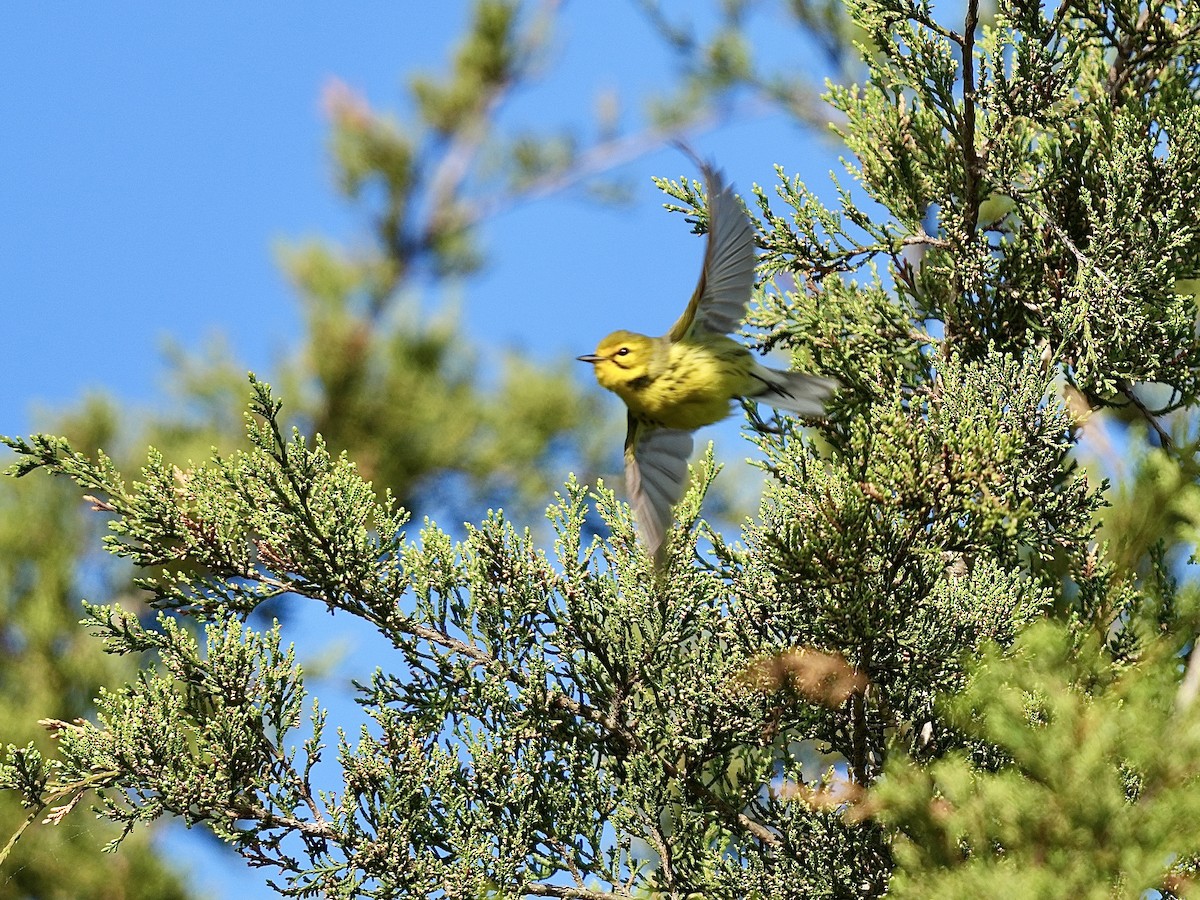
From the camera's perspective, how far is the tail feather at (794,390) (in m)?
2.89

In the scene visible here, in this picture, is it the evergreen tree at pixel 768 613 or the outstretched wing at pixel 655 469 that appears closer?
the evergreen tree at pixel 768 613

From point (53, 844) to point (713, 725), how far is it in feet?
14.3

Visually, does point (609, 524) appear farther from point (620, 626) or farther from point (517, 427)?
point (517, 427)

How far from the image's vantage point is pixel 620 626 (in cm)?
244

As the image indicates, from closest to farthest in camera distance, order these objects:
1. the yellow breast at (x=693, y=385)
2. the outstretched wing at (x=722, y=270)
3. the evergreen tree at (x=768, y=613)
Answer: the evergreen tree at (x=768, y=613), the outstretched wing at (x=722, y=270), the yellow breast at (x=693, y=385)

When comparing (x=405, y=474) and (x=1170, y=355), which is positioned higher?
(x=405, y=474)

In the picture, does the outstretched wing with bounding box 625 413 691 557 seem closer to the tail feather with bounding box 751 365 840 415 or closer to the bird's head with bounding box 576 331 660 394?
the bird's head with bounding box 576 331 660 394

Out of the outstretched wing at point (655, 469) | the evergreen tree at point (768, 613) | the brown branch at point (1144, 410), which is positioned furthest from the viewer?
the outstretched wing at point (655, 469)

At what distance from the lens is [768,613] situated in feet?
8.15

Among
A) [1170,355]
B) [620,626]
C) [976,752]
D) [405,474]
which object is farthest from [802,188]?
[405,474]

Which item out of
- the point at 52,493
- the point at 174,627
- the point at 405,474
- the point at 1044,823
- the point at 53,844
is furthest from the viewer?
the point at 405,474

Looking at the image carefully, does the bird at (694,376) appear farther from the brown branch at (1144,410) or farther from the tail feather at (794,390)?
the brown branch at (1144,410)

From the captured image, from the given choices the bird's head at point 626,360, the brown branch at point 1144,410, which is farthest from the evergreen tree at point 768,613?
the bird's head at point 626,360

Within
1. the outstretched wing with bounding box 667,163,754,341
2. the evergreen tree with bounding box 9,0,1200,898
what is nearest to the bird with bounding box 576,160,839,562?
the outstretched wing with bounding box 667,163,754,341
